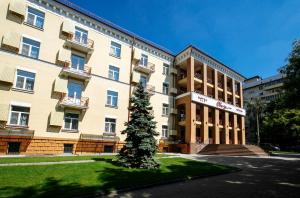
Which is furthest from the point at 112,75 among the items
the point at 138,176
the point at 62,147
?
the point at 138,176

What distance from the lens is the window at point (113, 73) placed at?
26428 millimetres

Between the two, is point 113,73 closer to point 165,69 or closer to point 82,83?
point 82,83

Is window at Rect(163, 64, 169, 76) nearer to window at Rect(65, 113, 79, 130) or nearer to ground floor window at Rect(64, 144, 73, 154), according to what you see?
window at Rect(65, 113, 79, 130)

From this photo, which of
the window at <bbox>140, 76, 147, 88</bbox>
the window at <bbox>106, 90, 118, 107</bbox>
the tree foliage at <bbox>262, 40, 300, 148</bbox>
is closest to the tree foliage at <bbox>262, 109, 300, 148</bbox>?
the tree foliage at <bbox>262, 40, 300, 148</bbox>

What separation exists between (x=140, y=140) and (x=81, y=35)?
15.5 meters

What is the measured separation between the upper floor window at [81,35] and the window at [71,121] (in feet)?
26.0

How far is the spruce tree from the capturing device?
14.2m

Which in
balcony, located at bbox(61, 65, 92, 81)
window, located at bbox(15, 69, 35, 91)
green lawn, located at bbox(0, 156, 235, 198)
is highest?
balcony, located at bbox(61, 65, 92, 81)

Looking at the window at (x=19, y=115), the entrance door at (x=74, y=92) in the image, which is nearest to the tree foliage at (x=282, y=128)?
the entrance door at (x=74, y=92)

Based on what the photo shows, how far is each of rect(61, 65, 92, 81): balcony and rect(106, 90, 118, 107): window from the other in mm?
3273

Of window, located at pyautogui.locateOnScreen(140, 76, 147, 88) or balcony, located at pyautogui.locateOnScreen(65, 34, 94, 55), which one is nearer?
balcony, located at pyautogui.locateOnScreen(65, 34, 94, 55)

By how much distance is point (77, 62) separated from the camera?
78.3 ft

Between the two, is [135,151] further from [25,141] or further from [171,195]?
[25,141]

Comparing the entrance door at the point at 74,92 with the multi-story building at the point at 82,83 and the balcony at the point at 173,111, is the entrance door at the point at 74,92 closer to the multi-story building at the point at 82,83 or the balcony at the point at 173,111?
the multi-story building at the point at 82,83
